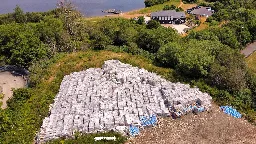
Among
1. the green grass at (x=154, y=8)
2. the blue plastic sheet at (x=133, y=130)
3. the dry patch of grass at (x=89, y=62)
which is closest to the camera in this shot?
the blue plastic sheet at (x=133, y=130)

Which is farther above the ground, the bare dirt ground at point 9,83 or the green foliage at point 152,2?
the green foliage at point 152,2

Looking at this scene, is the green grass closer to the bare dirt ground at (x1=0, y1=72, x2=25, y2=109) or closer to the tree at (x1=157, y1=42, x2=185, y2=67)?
the tree at (x1=157, y1=42, x2=185, y2=67)

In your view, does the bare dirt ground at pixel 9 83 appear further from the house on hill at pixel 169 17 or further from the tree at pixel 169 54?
the house on hill at pixel 169 17

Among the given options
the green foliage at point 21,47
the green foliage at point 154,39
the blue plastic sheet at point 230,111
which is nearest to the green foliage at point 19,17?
the green foliage at point 21,47

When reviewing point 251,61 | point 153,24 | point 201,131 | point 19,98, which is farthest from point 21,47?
point 251,61

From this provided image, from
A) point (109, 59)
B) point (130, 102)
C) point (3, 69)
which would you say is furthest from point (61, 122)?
point (3, 69)
